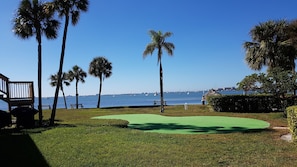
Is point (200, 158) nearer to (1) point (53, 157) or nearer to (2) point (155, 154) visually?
(2) point (155, 154)

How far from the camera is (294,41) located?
18141mm

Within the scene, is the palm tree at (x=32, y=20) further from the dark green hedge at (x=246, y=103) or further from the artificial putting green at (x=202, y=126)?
the dark green hedge at (x=246, y=103)

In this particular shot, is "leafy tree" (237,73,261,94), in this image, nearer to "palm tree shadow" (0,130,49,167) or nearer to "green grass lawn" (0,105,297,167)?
"green grass lawn" (0,105,297,167)

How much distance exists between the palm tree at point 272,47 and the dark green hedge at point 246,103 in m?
2.30

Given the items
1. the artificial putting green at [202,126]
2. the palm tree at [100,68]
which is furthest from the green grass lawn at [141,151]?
the palm tree at [100,68]

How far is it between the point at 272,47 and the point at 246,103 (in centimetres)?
429

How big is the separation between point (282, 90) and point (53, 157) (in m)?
12.9

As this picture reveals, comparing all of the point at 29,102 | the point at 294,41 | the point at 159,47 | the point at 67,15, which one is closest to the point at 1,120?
the point at 29,102

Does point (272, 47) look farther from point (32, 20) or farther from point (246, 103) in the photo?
point (32, 20)

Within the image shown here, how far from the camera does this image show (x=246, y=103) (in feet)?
68.2

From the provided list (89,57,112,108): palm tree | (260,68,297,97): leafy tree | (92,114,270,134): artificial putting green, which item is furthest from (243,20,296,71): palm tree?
(89,57,112,108): palm tree

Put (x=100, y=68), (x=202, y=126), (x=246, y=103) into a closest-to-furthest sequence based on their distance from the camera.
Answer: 1. (x=202, y=126)
2. (x=246, y=103)
3. (x=100, y=68)

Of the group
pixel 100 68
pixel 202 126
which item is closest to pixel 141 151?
pixel 202 126

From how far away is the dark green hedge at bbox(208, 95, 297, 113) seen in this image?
20.3 metres
